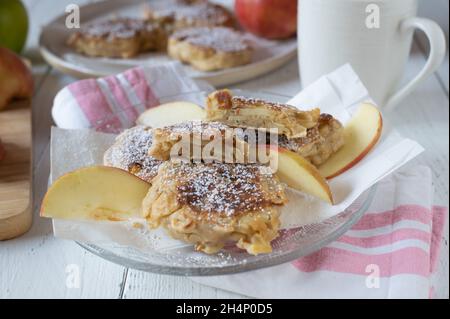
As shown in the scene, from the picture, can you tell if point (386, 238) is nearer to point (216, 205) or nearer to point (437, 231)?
point (437, 231)

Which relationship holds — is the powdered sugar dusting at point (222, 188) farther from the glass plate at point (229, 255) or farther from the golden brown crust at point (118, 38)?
the golden brown crust at point (118, 38)

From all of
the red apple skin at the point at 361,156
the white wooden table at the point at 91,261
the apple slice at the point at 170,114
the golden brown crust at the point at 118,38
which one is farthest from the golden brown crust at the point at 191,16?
the red apple skin at the point at 361,156

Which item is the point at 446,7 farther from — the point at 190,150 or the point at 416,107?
the point at 190,150

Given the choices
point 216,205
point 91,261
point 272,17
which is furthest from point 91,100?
point 272,17

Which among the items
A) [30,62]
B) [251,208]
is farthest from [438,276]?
[30,62]

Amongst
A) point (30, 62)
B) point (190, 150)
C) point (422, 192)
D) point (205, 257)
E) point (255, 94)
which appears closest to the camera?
point (205, 257)

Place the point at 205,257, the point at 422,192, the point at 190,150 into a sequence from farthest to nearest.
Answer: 1. the point at 422,192
2. the point at 190,150
3. the point at 205,257
